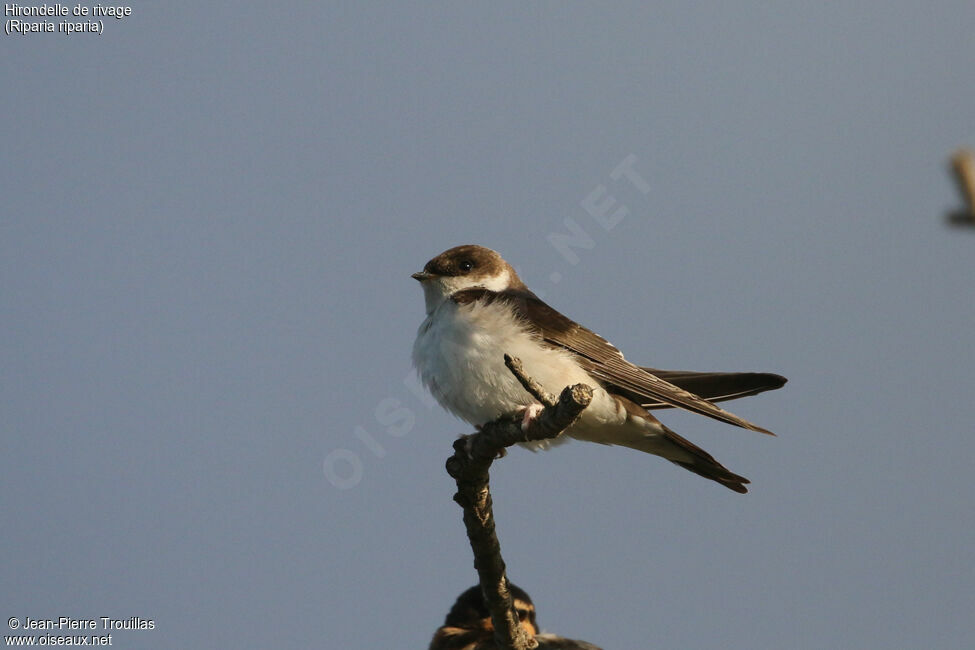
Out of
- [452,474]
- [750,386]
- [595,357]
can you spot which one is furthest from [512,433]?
[750,386]

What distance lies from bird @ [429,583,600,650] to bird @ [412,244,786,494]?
93 centimetres

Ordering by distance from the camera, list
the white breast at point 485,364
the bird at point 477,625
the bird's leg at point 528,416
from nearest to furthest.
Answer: the bird's leg at point 528,416 → the bird at point 477,625 → the white breast at point 485,364

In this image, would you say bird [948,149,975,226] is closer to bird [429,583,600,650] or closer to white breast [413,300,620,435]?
bird [429,583,600,650]

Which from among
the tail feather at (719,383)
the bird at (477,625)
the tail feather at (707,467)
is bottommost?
the bird at (477,625)

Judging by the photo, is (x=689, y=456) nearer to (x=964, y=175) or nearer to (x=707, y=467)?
(x=707, y=467)

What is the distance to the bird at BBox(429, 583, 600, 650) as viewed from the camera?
4.94 m

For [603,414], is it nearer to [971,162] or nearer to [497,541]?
[497,541]

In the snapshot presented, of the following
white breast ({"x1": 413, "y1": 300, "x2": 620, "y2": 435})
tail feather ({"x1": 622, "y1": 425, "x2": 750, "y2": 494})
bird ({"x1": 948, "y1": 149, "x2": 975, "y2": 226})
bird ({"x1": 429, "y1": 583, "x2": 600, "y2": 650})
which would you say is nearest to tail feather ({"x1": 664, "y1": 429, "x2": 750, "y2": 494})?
tail feather ({"x1": 622, "y1": 425, "x2": 750, "y2": 494})

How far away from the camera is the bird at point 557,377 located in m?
5.49

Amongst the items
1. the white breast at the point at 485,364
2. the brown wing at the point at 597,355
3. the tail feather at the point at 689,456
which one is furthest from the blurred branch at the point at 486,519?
the tail feather at the point at 689,456

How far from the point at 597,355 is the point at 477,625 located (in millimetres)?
1672

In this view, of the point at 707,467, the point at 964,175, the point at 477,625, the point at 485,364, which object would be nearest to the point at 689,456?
the point at 707,467

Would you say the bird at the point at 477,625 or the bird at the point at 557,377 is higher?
the bird at the point at 557,377

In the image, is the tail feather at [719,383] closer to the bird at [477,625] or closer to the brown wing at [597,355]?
the brown wing at [597,355]
